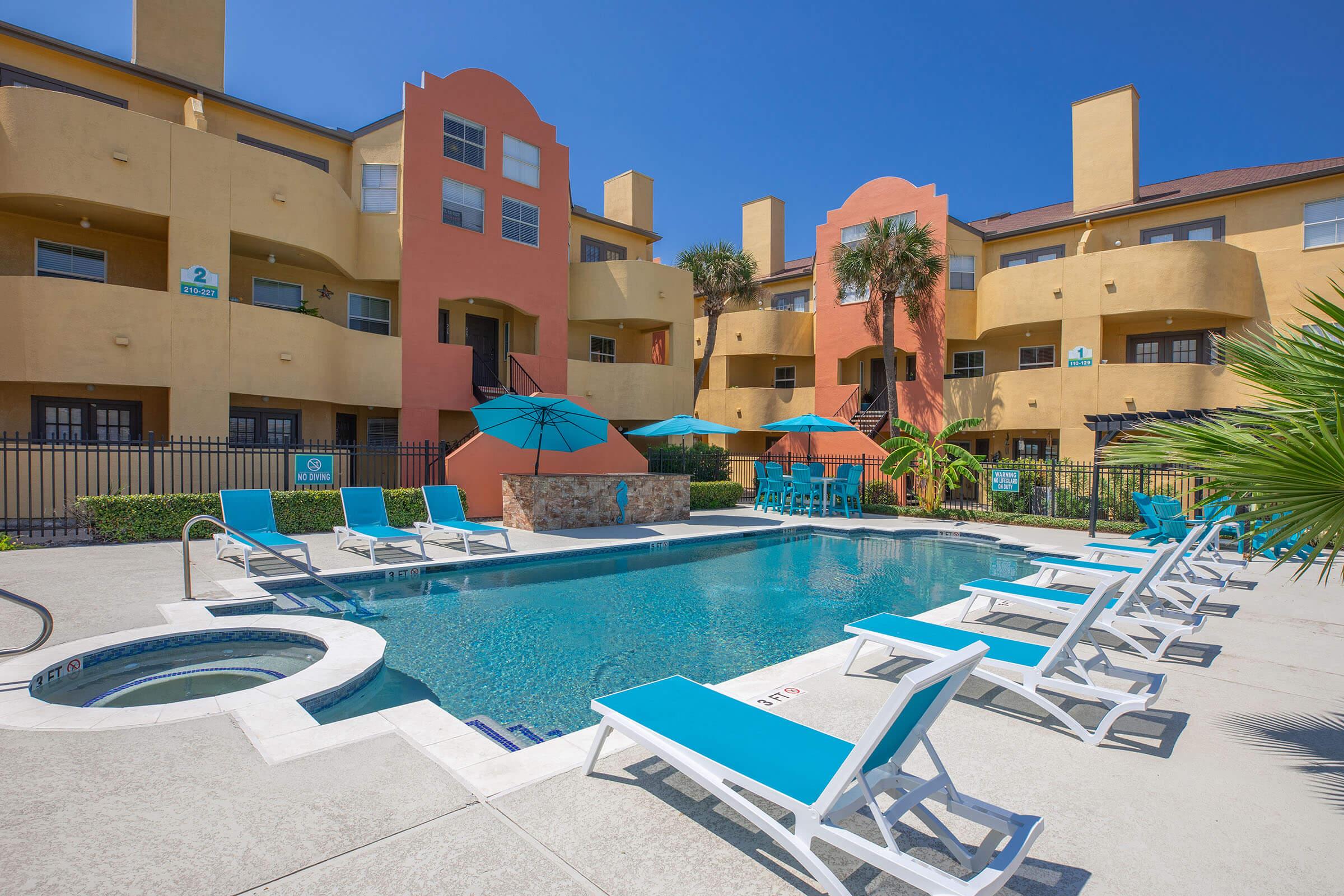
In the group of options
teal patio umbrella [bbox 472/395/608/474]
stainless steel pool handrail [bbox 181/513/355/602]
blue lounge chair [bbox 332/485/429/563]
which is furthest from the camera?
teal patio umbrella [bbox 472/395/608/474]

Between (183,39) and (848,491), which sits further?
(848,491)

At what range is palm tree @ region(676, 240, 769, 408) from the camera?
2888cm

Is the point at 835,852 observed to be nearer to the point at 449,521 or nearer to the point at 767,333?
the point at 449,521

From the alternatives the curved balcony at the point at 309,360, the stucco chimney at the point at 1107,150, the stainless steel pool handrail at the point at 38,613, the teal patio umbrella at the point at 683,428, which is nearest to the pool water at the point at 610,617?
the stainless steel pool handrail at the point at 38,613

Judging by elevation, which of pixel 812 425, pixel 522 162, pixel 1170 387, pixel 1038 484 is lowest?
pixel 1038 484

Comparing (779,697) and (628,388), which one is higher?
(628,388)

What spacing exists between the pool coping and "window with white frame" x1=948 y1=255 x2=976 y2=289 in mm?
21699

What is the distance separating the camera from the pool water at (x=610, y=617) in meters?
5.76

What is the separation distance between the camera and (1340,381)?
3.64 metres

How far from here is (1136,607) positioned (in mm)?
7898

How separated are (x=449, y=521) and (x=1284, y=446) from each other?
11.7 metres

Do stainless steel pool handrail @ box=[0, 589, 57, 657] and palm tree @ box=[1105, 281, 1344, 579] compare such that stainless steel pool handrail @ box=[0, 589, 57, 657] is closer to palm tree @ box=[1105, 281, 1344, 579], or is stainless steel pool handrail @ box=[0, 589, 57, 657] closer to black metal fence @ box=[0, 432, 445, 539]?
palm tree @ box=[1105, 281, 1344, 579]

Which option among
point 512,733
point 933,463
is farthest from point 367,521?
point 933,463

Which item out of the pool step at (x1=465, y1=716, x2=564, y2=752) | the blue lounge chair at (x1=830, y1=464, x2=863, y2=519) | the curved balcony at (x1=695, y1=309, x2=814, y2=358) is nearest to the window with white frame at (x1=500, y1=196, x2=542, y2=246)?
the curved balcony at (x1=695, y1=309, x2=814, y2=358)
